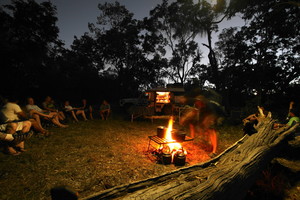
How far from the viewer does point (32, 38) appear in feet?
41.4

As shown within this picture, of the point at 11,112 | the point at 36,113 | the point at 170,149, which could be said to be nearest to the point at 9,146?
the point at 11,112

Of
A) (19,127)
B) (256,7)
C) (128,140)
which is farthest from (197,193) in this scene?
(256,7)

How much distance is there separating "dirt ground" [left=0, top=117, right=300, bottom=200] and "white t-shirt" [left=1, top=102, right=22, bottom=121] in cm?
92

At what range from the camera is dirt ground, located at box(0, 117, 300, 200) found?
8.64ft

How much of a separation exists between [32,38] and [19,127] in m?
12.7

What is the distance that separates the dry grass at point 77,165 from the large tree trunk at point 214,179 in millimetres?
1150

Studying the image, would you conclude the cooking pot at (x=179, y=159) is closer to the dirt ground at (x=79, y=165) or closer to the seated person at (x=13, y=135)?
the dirt ground at (x=79, y=165)

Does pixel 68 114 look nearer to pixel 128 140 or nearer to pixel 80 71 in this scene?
pixel 128 140

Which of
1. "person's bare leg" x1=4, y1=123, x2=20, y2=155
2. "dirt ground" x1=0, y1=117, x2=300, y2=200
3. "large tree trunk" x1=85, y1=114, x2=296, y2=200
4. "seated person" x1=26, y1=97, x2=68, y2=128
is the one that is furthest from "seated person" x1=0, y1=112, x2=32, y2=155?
"large tree trunk" x1=85, y1=114, x2=296, y2=200

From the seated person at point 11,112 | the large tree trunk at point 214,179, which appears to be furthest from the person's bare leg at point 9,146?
the large tree trunk at point 214,179

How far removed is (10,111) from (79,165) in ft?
8.14

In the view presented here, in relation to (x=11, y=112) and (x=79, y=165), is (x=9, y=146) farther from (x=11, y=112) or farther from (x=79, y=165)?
(x=79, y=165)

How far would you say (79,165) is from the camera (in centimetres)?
336

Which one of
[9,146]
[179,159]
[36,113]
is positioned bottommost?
[179,159]
